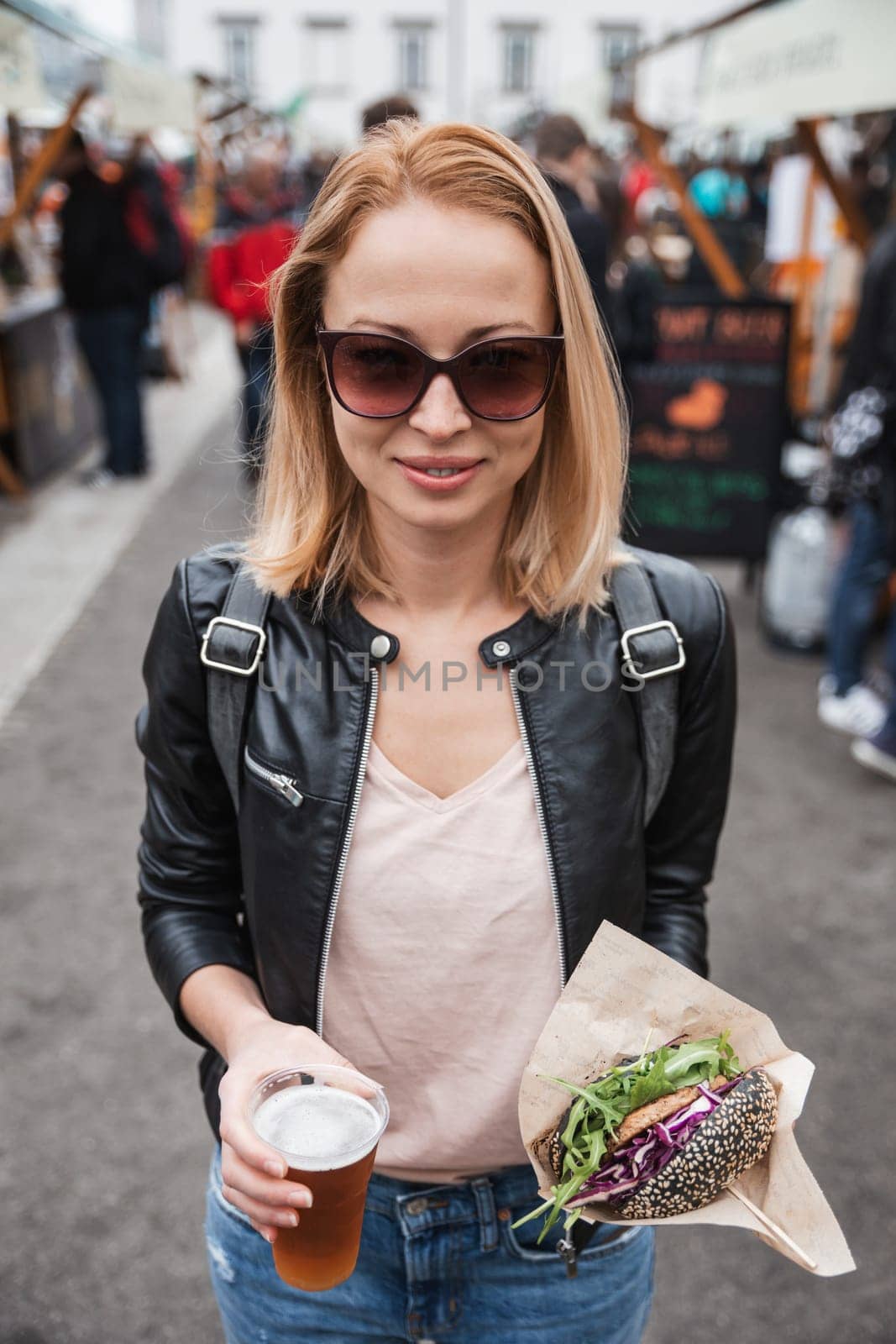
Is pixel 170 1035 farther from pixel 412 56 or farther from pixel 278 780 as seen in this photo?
pixel 412 56

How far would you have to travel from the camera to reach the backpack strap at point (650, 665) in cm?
139

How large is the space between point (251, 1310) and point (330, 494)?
100 cm

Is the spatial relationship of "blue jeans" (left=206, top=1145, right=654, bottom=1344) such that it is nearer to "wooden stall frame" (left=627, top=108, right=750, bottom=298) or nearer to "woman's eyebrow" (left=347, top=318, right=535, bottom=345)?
"woman's eyebrow" (left=347, top=318, right=535, bottom=345)

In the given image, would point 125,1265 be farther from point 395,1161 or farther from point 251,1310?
point 395,1161

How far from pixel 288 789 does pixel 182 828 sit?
186mm

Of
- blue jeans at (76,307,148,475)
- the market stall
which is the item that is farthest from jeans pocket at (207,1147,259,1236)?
blue jeans at (76,307,148,475)

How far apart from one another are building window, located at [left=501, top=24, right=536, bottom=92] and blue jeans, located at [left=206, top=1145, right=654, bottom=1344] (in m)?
49.0

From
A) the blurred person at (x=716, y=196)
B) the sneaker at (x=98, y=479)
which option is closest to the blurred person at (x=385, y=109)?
the sneaker at (x=98, y=479)

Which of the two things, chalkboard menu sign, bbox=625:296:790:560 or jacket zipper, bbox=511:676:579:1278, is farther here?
chalkboard menu sign, bbox=625:296:790:560

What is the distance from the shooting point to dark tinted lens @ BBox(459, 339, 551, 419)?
1.24 meters

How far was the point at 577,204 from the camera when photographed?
4254mm

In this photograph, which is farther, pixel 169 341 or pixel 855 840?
pixel 169 341

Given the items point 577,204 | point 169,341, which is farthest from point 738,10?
point 169,341

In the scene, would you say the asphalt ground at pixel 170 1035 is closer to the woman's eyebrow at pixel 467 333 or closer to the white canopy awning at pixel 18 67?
the woman's eyebrow at pixel 467 333
